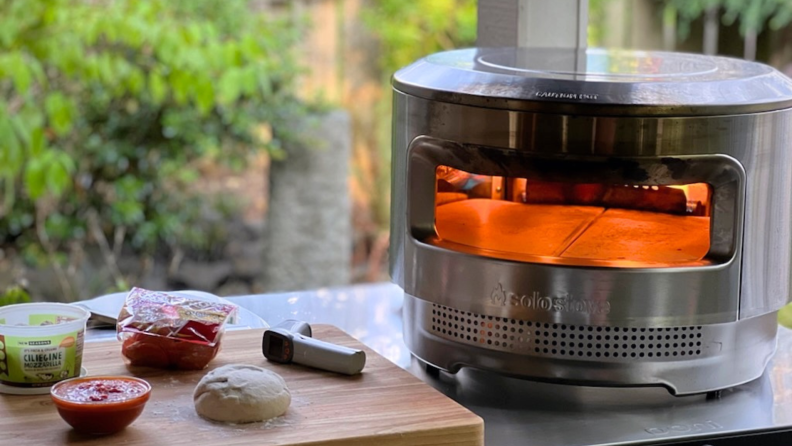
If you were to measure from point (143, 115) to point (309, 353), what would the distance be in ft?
9.15

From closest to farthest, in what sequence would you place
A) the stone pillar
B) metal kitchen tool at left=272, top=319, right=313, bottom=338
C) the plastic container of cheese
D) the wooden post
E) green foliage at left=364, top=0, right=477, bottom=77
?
the plastic container of cheese
metal kitchen tool at left=272, top=319, right=313, bottom=338
the wooden post
the stone pillar
green foliage at left=364, top=0, right=477, bottom=77

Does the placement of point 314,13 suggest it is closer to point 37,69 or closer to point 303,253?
point 303,253

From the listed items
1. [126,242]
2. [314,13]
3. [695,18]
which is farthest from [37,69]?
[695,18]

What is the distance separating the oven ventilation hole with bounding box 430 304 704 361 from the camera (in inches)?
57.7

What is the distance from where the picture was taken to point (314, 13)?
4867 millimetres

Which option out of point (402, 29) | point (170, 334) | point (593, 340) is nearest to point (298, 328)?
point (170, 334)

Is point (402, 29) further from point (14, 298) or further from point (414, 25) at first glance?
point (14, 298)

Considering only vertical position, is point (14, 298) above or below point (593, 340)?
below

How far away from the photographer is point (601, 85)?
4.70ft

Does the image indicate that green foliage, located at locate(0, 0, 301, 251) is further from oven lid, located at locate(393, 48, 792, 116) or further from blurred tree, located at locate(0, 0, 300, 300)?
oven lid, located at locate(393, 48, 792, 116)

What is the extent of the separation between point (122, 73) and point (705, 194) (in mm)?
2351

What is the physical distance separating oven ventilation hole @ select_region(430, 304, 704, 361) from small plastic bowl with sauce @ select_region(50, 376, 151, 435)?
513 mm

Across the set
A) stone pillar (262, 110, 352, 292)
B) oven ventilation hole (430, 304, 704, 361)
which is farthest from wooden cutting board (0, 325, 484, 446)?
stone pillar (262, 110, 352, 292)

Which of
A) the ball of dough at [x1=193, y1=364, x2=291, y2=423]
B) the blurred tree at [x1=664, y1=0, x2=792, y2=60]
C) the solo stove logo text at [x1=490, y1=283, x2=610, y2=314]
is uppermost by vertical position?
the blurred tree at [x1=664, y1=0, x2=792, y2=60]
